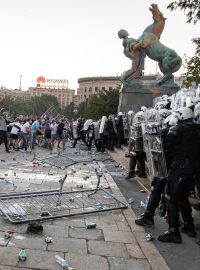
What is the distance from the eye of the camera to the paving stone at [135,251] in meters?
4.96

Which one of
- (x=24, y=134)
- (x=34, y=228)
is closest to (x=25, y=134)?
(x=24, y=134)

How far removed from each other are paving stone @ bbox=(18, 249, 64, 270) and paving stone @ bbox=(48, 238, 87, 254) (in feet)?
0.59

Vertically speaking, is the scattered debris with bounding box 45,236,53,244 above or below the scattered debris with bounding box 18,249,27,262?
below

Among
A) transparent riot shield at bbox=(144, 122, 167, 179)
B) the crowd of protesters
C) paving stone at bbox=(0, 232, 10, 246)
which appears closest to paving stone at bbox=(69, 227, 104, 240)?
paving stone at bbox=(0, 232, 10, 246)

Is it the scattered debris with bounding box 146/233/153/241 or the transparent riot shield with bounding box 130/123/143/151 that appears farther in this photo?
the transparent riot shield with bounding box 130/123/143/151

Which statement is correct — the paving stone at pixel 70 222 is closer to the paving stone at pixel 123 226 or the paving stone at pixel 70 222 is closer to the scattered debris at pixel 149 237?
the paving stone at pixel 123 226

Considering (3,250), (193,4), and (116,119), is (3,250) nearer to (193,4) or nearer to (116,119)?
(193,4)

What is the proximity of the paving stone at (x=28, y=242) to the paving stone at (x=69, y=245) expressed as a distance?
119 millimetres

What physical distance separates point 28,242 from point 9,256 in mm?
562

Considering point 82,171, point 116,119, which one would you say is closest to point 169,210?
point 82,171

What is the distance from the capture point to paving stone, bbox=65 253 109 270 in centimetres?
448

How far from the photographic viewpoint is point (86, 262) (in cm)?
461

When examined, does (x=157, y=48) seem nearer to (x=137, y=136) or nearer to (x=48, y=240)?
(x=137, y=136)

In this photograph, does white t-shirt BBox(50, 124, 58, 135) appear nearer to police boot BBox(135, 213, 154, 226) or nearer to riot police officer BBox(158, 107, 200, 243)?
police boot BBox(135, 213, 154, 226)
